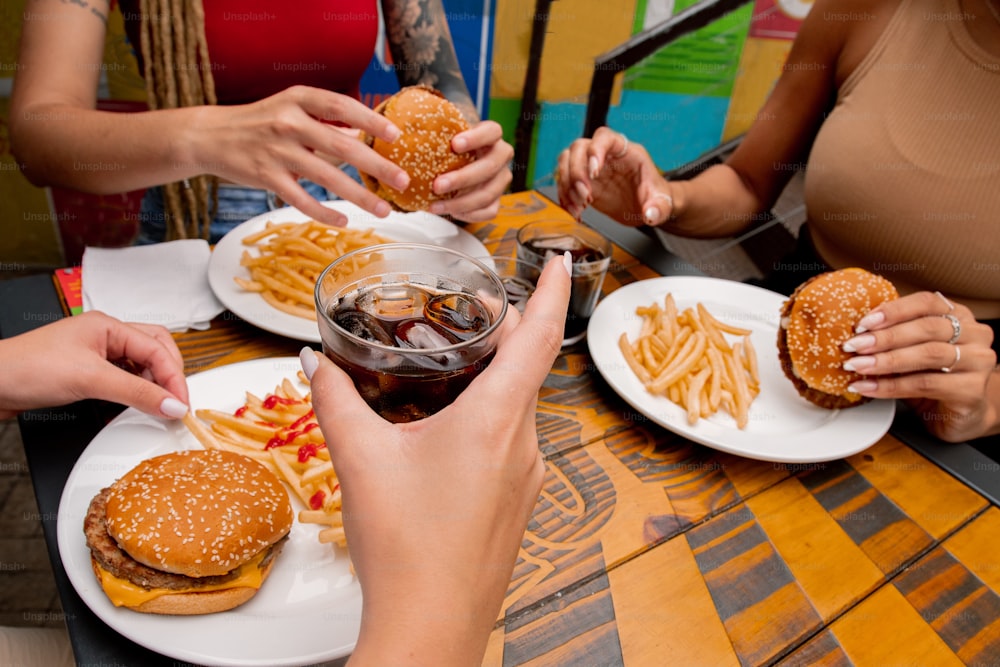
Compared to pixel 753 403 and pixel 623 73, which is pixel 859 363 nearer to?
pixel 753 403

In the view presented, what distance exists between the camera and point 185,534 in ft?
3.41

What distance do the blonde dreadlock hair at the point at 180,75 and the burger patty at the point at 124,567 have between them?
5.75 feet

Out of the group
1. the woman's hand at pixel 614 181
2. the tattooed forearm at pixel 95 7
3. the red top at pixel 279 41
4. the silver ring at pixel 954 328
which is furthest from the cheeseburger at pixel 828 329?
the tattooed forearm at pixel 95 7

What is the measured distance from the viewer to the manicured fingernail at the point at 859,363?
153cm

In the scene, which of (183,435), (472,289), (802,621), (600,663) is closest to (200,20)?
(183,435)

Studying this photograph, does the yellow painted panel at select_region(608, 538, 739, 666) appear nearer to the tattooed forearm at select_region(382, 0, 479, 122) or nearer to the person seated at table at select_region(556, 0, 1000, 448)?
the person seated at table at select_region(556, 0, 1000, 448)

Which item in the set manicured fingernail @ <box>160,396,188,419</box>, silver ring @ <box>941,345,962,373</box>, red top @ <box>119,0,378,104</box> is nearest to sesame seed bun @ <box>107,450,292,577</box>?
manicured fingernail @ <box>160,396,188,419</box>

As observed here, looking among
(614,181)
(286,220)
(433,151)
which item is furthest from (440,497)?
(614,181)

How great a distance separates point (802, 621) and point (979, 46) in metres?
1.97

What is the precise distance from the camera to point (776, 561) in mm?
1316

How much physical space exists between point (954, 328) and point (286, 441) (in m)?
1.71

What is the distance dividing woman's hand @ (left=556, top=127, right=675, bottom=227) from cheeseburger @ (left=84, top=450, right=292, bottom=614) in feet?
5.09

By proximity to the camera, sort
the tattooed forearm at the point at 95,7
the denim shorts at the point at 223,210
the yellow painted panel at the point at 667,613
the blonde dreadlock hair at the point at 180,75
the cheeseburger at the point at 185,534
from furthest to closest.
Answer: the denim shorts at the point at 223,210 < the blonde dreadlock hair at the point at 180,75 < the tattooed forearm at the point at 95,7 < the yellow painted panel at the point at 667,613 < the cheeseburger at the point at 185,534

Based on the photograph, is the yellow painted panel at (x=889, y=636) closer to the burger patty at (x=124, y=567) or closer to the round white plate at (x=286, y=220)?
A: the burger patty at (x=124, y=567)
